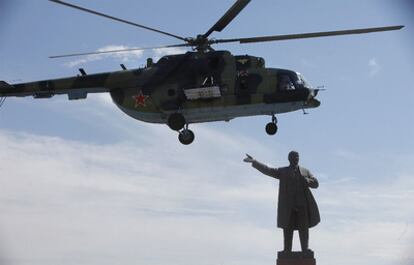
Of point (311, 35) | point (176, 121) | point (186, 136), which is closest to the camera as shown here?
point (311, 35)

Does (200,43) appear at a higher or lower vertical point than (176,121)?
higher

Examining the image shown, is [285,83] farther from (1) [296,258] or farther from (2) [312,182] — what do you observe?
(1) [296,258]

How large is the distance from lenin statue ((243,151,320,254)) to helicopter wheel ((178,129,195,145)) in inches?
389

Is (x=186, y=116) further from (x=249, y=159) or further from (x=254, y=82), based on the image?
(x=249, y=159)

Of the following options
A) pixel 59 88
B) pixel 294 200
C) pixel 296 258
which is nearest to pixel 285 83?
pixel 59 88

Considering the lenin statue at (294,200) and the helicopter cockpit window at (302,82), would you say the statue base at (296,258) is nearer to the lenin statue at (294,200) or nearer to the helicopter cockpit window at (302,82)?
the lenin statue at (294,200)

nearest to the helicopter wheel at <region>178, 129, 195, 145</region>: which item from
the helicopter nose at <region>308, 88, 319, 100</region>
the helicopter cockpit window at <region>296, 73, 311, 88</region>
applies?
the helicopter cockpit window at <region>296, 73, 311, 88</region>

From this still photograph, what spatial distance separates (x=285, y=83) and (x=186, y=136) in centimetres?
363

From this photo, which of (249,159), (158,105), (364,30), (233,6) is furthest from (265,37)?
(249,159)

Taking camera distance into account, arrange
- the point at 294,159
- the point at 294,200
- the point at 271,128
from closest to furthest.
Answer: the point at 294,200 → the point at 294,159 → the point at 271,128

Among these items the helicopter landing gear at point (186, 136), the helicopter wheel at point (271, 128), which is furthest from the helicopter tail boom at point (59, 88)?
the helicopter wheel at point (271, 128)

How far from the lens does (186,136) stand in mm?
20891

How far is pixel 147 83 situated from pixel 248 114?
351 cm

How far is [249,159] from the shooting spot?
1093cm
